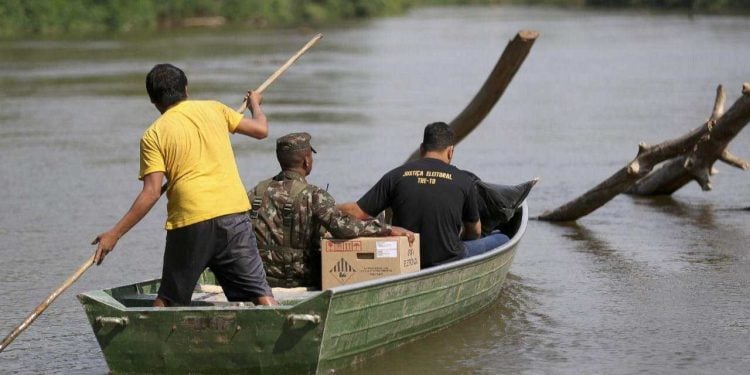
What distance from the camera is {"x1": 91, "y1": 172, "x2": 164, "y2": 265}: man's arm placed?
7.35 meters

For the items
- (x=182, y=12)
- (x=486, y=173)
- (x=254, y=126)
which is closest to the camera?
(x=254, y=126)

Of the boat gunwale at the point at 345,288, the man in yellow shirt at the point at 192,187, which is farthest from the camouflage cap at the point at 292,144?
the boat gunwale at the point at 345,288

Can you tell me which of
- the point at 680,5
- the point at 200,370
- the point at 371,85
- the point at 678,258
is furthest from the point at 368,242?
the point at 680,5

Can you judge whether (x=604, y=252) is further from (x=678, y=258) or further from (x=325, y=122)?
(x=325, y=122)

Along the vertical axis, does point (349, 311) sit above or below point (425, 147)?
below

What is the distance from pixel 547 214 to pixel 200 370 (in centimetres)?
661

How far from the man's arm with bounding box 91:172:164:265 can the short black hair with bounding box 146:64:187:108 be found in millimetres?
412

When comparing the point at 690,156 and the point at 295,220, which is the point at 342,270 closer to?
the point at 295,220

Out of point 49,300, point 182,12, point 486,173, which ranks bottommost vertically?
point 486,173

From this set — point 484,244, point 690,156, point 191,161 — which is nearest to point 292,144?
point 191,161

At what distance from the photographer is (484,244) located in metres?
9.63

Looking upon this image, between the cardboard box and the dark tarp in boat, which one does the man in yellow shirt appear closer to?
the cardboard box

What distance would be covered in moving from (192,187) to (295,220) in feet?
3.46

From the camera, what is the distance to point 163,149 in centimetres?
736
